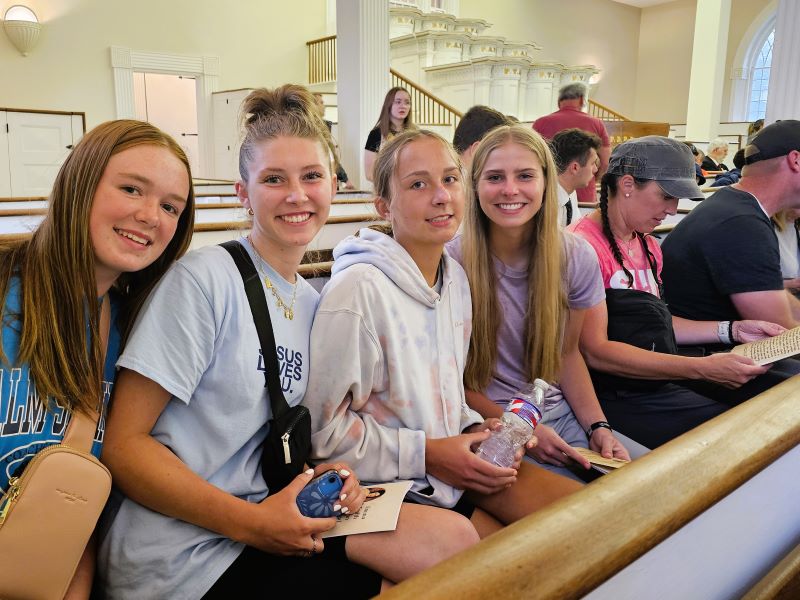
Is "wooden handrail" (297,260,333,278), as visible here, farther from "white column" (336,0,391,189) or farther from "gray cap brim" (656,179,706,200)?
"white column" (336,0,391,189)

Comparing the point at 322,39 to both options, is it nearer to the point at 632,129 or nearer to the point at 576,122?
the point at 632,129

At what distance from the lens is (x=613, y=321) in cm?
200

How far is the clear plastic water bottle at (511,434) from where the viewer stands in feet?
4.49

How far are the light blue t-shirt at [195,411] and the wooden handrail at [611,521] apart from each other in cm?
61

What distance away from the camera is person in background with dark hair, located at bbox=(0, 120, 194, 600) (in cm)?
93

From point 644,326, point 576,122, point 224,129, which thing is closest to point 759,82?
point 224,129

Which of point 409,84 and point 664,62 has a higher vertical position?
point 664,62

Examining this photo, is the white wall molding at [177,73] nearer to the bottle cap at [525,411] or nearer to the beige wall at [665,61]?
the bottle cap at [525,411]

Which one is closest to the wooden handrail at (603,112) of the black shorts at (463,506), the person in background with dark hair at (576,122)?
the person in background with dark hair at (576,122)

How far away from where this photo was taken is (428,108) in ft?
35.4

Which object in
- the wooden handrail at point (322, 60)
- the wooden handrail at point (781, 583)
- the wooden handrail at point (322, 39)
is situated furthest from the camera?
the wooden handrail at point (322, 60)

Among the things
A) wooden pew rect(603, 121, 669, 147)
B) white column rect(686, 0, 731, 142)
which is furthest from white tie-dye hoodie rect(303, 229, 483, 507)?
wooden pew rect(603, 121, 669, 147)

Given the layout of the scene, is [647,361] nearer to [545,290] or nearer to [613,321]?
[613,321]

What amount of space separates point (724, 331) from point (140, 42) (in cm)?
1080
